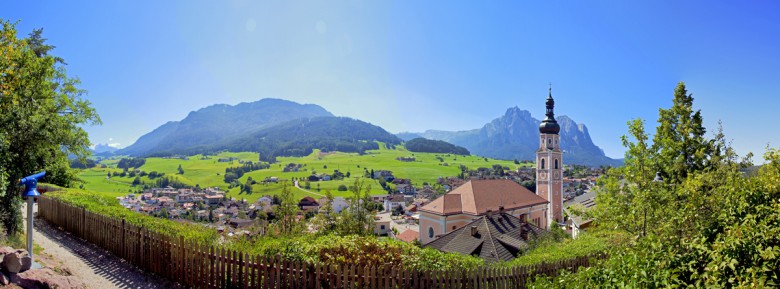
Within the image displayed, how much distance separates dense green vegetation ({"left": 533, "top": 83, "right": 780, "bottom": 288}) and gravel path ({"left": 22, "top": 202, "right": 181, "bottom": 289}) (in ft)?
28.2

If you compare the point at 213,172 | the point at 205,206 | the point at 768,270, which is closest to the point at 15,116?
the point at 768,270

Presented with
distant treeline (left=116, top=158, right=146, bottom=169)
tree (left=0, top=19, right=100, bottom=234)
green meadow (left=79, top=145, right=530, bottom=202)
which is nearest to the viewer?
tree (left=0, top=19, right=100, bottom=234)

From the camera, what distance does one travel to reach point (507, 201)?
4659 cm

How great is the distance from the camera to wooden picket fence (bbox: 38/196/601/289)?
7672mm

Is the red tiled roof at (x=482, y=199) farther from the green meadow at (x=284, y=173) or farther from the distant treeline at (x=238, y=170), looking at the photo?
the distant treeline at (x=238, y=170)

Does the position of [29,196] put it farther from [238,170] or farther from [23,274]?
[238,170]

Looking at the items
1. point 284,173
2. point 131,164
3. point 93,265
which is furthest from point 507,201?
point 131,164

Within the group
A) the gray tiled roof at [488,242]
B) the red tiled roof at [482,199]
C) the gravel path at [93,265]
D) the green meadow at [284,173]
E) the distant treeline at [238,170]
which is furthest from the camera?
the distant treeline at [238,170]

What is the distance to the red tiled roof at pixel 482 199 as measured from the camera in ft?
136

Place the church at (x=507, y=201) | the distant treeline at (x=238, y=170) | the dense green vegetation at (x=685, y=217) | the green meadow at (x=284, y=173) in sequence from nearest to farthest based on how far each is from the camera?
the dense green vegetation at (x=685, y=217) → the church at (x=507, y=201) → the green meadow at (x=284, y=173) → the distant treeline at (x=238, y=170)

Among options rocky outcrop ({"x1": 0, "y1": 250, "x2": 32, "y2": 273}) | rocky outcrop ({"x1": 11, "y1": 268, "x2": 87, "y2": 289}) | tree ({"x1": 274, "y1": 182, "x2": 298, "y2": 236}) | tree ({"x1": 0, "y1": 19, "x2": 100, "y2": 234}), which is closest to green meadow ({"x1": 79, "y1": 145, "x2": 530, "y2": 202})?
tree ({"x1": 274, "y1": 182, "x2": 298, "y2": 236})

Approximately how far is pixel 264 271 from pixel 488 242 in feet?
60.0

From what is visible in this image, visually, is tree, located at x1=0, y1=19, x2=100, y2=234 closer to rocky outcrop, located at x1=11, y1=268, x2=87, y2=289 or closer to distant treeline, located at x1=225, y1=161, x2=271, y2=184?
rocky outcrop, located at x1=11, y1=268, x2=87, y2=289

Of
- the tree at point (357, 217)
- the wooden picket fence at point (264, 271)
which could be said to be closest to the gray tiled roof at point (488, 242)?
the tree at point (357, 217)
